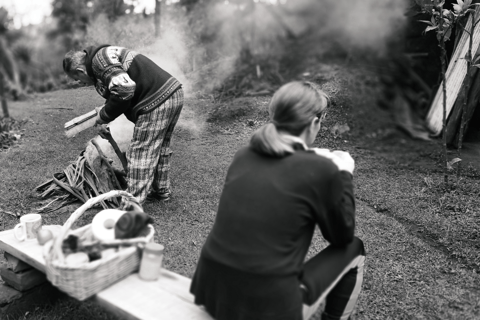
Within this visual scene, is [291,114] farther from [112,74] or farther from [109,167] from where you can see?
[109,167]

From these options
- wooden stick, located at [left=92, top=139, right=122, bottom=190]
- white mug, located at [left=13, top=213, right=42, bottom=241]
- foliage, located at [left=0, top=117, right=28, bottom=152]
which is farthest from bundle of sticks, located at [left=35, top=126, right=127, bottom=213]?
foliage, located at [left=0, top=117, right=28, bottom=152]

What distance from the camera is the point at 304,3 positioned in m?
9.54

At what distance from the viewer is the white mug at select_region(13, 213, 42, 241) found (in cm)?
243

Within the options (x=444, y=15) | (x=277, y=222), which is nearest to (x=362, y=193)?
(x=444, y=15)

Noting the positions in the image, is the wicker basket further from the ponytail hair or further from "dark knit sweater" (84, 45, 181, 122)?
"dark knit sweater" (84, 45, 181, 122)

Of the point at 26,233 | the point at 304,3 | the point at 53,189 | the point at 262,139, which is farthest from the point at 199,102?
the point at 262,139

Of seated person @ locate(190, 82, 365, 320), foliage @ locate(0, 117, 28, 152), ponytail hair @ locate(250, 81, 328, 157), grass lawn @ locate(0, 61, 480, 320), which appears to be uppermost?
ponytail hair @ locate(250, 81, 328, 157)

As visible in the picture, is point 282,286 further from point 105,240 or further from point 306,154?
point 105,240

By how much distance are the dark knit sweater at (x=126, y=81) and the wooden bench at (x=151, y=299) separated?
5.90 feet

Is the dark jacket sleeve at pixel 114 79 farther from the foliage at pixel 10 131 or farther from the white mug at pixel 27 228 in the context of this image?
the foliage at pixel 10 131

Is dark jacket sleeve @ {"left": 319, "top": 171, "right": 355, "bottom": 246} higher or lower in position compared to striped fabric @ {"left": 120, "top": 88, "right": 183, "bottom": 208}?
higher

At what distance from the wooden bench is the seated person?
0.30 ft

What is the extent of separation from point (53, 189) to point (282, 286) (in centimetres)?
345

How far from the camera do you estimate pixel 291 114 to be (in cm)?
185
